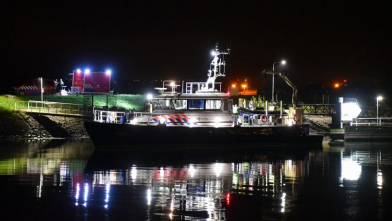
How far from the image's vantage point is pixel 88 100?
45406 millimetres

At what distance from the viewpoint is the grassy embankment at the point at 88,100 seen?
39906 mm

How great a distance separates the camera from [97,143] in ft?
99.3

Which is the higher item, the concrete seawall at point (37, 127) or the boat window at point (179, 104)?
the boat window at point (179, 104)

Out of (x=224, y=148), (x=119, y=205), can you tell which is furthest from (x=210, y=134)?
(x=119, y=205)

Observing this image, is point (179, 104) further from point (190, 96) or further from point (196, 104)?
point (196, 104)

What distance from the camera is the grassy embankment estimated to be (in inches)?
1571

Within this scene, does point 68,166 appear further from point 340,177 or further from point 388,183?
point 388,183

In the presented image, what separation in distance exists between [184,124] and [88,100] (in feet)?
53.6

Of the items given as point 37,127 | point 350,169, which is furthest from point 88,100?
point 350,169

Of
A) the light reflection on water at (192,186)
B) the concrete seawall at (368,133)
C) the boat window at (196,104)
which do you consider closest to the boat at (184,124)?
the boat window at (196,104)

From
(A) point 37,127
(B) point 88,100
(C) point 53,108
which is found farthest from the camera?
(B) point 88,100

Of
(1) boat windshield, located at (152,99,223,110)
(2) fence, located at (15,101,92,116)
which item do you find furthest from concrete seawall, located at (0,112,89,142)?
(1) boat windshield, located at (152,99,223,110)

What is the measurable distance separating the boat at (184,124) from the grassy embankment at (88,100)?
7886 millimetres

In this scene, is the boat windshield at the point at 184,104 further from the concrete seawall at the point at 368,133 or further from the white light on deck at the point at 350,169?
the concrete seawall at the point at 368,133
